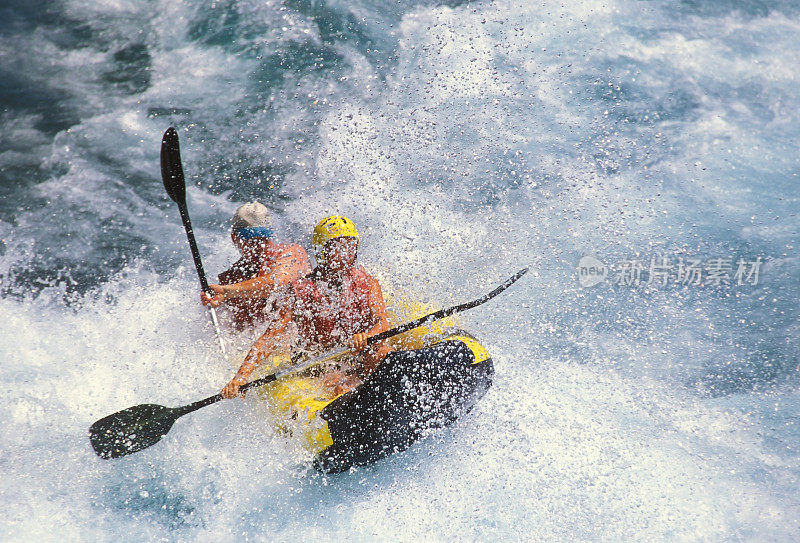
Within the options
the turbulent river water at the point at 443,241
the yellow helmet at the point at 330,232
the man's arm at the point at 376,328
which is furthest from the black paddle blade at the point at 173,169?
the man's arm at the point at 376,328

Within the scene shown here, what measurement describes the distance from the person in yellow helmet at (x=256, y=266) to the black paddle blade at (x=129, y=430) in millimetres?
713

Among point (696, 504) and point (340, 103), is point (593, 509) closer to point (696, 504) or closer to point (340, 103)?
point (696, 504)

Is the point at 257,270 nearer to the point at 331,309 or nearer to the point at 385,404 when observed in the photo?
the point at 331,309

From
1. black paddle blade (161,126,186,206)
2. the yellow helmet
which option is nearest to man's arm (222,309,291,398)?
the yellow helmet

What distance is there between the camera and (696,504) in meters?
3.51

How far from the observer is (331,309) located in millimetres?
3250

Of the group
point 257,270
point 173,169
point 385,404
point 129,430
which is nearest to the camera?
point 385,404

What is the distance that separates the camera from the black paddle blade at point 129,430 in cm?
337

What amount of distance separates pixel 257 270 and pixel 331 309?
587 mm

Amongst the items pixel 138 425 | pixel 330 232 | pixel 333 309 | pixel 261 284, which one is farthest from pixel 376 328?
pixel 138 425

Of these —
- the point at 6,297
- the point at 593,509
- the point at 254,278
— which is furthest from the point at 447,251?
the point at 6,297

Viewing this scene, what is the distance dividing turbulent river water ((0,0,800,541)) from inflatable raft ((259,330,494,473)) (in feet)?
0.91

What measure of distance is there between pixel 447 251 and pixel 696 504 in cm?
241

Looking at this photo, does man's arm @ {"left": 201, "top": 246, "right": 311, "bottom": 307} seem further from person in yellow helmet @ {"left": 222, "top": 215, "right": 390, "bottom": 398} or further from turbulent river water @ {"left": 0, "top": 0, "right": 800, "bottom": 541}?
turbulent river water @ {"left": 0, "top": 0, "right": 800, "bottom": 541}
